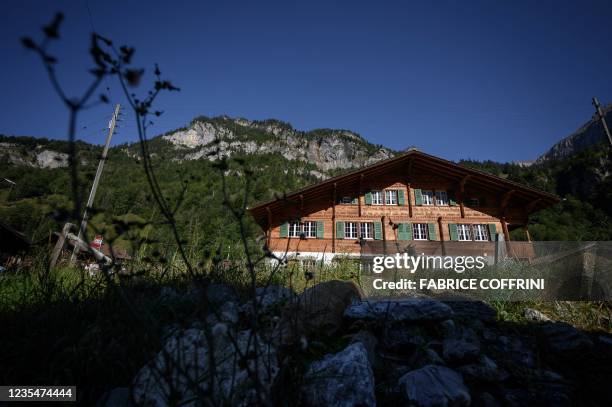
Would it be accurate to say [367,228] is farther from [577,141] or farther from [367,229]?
[577,141]

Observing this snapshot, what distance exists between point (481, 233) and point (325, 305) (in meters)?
20.2

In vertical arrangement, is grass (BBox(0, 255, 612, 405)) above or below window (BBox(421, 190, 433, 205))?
below

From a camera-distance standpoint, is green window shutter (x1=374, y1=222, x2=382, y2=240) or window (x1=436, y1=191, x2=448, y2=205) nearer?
green window shutter (x1=374, y1=222, x2=382, y2=240)

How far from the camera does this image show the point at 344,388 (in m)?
2.38

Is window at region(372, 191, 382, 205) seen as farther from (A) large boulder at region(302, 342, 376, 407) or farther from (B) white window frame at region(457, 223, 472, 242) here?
(A) large boulder at region(302, 342, 376, 407)

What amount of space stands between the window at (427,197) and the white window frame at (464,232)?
255 centimetres

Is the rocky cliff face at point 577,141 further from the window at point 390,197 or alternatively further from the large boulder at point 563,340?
the large boulder at point 563,340

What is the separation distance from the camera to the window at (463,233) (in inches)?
787

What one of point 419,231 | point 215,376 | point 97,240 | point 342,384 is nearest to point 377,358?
point 342,384

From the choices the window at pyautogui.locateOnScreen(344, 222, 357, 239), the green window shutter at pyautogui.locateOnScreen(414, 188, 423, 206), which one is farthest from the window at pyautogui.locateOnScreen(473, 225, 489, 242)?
the window at pyautogui.locateOnScreen(344, 222, 357, 239)

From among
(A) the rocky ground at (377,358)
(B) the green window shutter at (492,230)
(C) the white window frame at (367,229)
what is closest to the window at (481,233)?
(B) the green window shutter at (492,230)

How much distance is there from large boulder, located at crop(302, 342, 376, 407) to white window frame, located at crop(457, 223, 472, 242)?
2010cm

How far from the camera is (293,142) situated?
4956 inches

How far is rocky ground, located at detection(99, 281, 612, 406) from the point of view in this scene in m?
2.20
